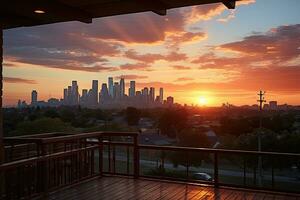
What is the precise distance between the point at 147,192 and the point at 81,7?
3.38 metres

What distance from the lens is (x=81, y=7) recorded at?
4301mm

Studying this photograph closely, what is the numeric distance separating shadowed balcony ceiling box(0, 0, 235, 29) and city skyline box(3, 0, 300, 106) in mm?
1665

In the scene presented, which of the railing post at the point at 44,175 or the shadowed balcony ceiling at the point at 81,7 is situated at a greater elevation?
the shadowed balcony ceiling at the point at 81,7

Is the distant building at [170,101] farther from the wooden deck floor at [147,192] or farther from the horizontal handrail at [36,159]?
the wooden deck floor at [147,192]

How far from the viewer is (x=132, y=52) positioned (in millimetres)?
14875

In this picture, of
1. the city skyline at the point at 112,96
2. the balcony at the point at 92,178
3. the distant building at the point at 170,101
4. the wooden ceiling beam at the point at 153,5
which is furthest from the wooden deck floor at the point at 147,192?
the distant building at the point at 170,101

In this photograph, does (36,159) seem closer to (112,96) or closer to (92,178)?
(92,178)

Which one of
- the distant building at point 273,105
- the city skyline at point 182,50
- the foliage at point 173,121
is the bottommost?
the foliage at point 173,121

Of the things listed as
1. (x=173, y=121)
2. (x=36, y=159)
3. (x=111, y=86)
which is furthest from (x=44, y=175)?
(x=173, y=121)

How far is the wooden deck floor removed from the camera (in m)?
5.84

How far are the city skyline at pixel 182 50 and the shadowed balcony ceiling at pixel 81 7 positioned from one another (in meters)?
1.67

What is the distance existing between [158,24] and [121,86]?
14.8m

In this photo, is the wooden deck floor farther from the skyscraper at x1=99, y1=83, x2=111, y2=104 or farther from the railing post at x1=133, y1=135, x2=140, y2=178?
the skyscraper at x1=99, y1=83, x2=111, y2=104

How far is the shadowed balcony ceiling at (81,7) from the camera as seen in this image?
400 centimetres
